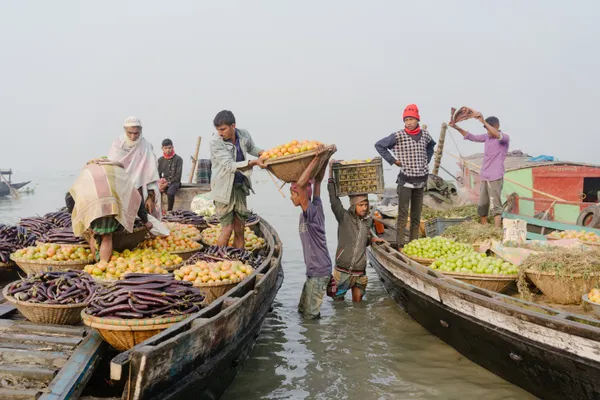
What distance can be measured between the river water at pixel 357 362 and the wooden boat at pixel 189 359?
0.61m

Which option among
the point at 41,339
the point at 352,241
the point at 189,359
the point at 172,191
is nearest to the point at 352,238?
the point at 352,241

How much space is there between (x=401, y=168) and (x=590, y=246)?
2.55m

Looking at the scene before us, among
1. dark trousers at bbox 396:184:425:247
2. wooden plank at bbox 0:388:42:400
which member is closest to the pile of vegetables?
dark trousers at bbox 396:184:425:247

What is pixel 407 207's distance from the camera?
744 centimetres

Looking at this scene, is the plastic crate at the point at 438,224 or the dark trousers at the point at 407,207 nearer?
the dark trousers at the point at 407,207

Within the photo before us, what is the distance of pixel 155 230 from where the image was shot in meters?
Result: 6.26

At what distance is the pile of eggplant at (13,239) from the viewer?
5833 mm

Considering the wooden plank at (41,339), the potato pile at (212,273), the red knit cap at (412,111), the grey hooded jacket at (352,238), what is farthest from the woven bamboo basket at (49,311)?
the red knit cap at (412,111)

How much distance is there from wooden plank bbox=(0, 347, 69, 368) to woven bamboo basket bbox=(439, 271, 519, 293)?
3.77 metres

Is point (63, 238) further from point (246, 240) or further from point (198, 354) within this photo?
point (198, 354)

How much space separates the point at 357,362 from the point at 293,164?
7.36ft

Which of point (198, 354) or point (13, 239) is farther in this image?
point (13, 239)

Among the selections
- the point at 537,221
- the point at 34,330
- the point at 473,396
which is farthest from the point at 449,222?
the point at 34,330

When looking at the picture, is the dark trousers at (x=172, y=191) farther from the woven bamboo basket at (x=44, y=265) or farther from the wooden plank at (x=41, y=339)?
the wooden plank at (x=41, y=339)
